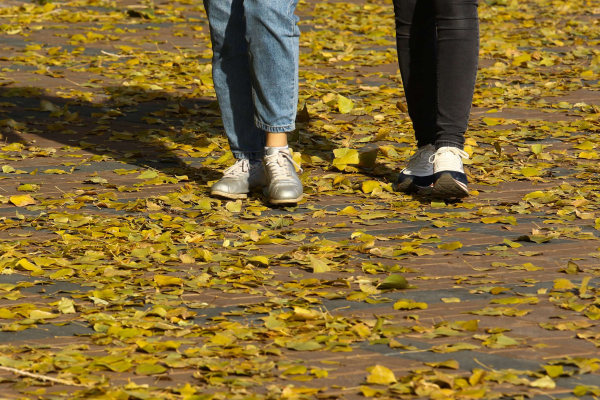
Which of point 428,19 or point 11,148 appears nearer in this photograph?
point 428,19

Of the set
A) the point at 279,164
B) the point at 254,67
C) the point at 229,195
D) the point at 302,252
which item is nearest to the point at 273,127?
the point at 279,164

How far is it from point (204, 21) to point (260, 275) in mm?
6638

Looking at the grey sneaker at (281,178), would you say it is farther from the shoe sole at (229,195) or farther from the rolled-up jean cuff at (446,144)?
the rolled-up jean cuff at (446,144)

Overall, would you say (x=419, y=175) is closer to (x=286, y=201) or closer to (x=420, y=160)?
(x=420, y=160)

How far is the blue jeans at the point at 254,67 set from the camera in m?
3.73

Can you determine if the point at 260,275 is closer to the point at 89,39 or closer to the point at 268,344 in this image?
the point at 268,344

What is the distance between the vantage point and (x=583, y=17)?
923cm

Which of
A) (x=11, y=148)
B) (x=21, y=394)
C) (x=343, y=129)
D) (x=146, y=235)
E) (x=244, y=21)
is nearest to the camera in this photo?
(x=21, y=394)

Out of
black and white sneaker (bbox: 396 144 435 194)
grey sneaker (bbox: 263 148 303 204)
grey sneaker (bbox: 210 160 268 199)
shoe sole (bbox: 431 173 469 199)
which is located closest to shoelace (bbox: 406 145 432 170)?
black and white sneaker (bbox: 396 144 435 194)

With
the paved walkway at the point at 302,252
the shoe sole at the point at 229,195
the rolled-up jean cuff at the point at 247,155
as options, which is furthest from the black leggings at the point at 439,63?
the shoe sole at the point at 229,195

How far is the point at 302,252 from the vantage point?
3217 mm

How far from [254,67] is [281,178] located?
49cm

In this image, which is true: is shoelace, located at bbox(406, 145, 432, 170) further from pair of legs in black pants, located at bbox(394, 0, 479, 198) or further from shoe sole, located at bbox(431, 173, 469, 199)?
shoe sole, located at bbox(431, 173, 469, 199)

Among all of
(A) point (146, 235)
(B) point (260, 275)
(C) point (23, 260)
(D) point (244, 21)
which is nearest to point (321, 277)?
(B) point (260, 275)
